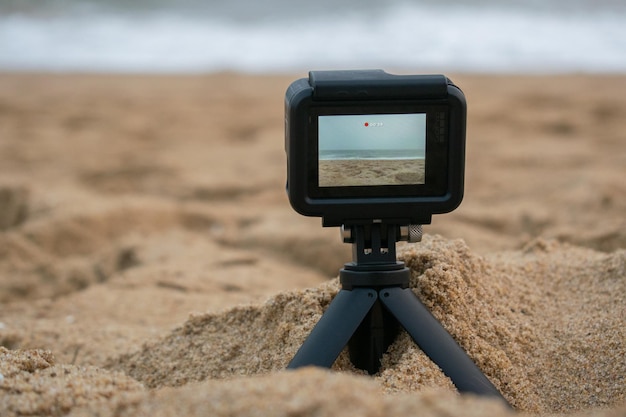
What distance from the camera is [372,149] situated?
68.0 inches

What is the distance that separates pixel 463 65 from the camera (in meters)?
9.46

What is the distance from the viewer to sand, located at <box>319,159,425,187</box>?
67.9 inches

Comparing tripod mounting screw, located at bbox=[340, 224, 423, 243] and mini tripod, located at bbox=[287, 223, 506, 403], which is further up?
tripod mounting screw, located at bbox=[340, 224, 423, 243]

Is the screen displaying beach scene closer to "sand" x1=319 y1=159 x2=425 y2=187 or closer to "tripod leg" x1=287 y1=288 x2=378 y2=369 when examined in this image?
"sand" x1=319 y1=159 x2=425 y2=187

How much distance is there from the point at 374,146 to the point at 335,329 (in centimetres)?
41

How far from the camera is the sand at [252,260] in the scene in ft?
5.46

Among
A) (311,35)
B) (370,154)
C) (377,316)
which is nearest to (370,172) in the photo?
(370,154)

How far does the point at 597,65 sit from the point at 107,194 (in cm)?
652

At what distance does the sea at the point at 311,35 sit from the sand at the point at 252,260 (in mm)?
1521

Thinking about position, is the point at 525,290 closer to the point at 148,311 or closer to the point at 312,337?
the point at 312,337

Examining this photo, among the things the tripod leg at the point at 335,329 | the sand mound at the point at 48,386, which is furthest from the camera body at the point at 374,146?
the sand mound at the point at 48,386

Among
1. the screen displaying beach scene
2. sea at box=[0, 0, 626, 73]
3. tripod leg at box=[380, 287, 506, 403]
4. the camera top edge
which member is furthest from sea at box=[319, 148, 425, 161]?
sea at box=[0, 0, 626, 73]

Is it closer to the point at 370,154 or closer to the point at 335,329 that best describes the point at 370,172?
the point at 370,154

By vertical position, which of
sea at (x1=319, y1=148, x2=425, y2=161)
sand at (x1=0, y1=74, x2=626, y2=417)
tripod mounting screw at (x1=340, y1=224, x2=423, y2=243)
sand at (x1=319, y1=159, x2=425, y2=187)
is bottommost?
sand at (x1=0, y1=74, x2=626, y2=417)
